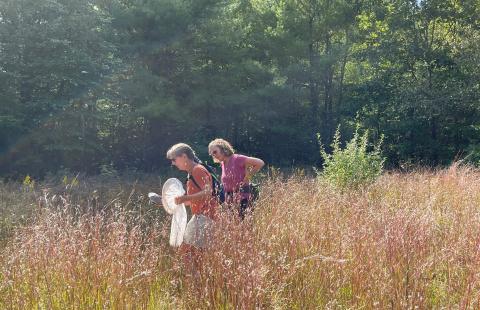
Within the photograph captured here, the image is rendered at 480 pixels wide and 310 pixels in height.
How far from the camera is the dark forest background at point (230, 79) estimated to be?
14.9 m

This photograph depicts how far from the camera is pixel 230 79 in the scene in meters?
18.7

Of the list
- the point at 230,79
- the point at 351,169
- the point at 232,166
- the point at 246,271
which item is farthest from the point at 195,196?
the point at 230,79

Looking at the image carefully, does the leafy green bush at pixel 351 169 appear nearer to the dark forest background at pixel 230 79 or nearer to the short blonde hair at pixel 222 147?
the short blonde hair at pixel 222 147

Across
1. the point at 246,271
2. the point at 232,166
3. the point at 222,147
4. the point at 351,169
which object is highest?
the point at 222,147

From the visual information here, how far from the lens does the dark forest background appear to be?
14.9 meters

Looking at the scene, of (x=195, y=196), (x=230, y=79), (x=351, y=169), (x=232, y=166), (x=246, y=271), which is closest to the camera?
(x=246, y=271)

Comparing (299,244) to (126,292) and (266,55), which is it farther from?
(266,55)

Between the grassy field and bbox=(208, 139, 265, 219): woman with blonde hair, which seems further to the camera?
bbox=(208, 139, 265, 219): woman with blonde hair

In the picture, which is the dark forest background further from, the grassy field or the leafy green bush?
the grassy field

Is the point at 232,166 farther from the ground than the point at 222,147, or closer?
closer

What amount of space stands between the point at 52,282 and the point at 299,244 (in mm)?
1762

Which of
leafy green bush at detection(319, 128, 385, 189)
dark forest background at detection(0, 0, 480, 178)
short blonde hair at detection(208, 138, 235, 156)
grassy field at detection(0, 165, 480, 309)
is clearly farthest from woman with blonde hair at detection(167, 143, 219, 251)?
dark forest background at detection(0, 0, 480, 178)

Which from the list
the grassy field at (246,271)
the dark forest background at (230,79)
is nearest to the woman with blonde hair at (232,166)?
the grassy field at (246,271)

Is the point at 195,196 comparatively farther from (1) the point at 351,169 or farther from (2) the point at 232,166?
(1) the point at 351,169
